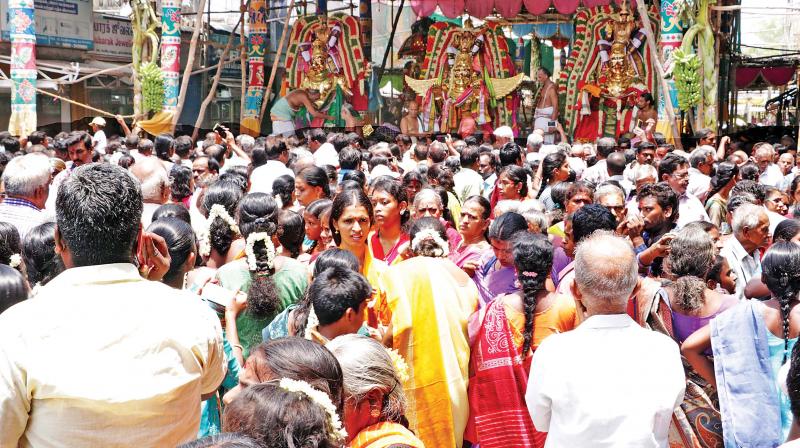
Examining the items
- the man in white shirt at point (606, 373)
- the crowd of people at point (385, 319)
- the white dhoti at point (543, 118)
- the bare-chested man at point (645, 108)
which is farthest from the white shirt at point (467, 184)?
the white dhoti at point (543, 118)

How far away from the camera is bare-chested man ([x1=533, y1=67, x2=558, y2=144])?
654 inches

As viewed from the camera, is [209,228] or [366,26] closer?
[209,228]

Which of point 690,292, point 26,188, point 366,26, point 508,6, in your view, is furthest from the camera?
point 366,26

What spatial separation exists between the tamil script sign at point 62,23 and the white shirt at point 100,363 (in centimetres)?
1596

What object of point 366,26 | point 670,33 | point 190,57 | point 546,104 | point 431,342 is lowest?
point 431,342

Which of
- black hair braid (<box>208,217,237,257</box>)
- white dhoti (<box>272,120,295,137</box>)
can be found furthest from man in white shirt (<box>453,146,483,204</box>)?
white dhoti (<box>272,120,295,137</box>)

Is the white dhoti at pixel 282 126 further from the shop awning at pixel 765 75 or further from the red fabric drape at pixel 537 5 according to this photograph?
the shop awning at pixel 765 75

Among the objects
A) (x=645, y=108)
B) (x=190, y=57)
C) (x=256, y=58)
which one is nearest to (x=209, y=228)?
(x=190, y=57)

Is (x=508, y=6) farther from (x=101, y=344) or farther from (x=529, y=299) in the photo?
(x=101, y=344)

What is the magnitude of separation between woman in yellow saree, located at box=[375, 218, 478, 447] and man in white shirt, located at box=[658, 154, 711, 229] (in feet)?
8.06

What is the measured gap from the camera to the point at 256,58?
1800 cm

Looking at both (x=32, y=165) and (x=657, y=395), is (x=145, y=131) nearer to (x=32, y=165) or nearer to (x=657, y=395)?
(x=32, y=165)

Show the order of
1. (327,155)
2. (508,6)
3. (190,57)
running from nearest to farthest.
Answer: (327,155), (190,57), (508,6)

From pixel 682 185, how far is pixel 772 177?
2.43m
